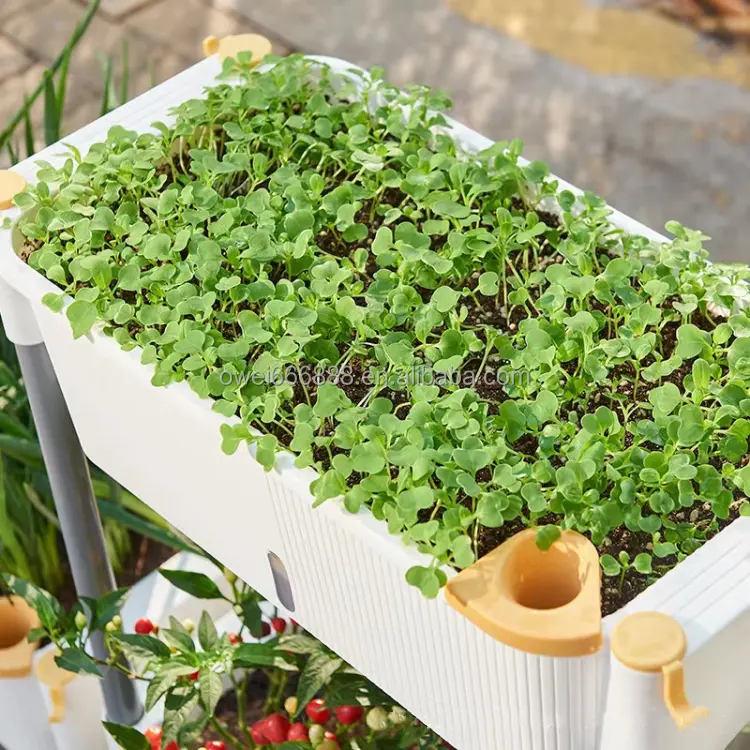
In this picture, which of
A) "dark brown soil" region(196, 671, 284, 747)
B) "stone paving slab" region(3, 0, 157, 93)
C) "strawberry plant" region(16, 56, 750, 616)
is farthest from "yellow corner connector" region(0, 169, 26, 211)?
"stone paving slab" region(3, 0, 157, 93)

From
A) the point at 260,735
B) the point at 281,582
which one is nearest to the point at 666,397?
the point at 281,582

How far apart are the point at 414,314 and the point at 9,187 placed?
40cm

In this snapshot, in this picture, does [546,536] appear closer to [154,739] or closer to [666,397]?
[666,397]

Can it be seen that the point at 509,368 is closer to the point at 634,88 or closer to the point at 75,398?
the point at 75,398

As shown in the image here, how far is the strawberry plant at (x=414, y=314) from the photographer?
93 cm

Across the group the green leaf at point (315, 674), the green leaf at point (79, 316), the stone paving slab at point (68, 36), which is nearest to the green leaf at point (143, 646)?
the green leaf at point (315, 674)

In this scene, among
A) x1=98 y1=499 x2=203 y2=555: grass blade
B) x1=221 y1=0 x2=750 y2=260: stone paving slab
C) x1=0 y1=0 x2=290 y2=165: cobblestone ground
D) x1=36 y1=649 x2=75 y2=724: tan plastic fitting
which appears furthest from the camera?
x1=0 y1=0 x2=290 y2=165: cobblestone ground

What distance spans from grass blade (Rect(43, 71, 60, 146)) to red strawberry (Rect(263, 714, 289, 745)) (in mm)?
799

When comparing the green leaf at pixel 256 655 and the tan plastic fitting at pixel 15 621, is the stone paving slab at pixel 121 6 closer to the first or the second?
the tan plastic fitting at pixel 15 621

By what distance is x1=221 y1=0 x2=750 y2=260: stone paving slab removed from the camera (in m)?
2.67

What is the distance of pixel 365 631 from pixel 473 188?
386 mm

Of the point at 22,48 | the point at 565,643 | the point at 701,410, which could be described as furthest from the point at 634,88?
the point at 565,643

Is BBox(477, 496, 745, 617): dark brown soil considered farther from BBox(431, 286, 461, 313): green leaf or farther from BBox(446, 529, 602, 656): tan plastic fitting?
BBox(431, 286, 461, 313): green leaf

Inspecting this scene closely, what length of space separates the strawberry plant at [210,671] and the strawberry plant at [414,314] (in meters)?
0.33
